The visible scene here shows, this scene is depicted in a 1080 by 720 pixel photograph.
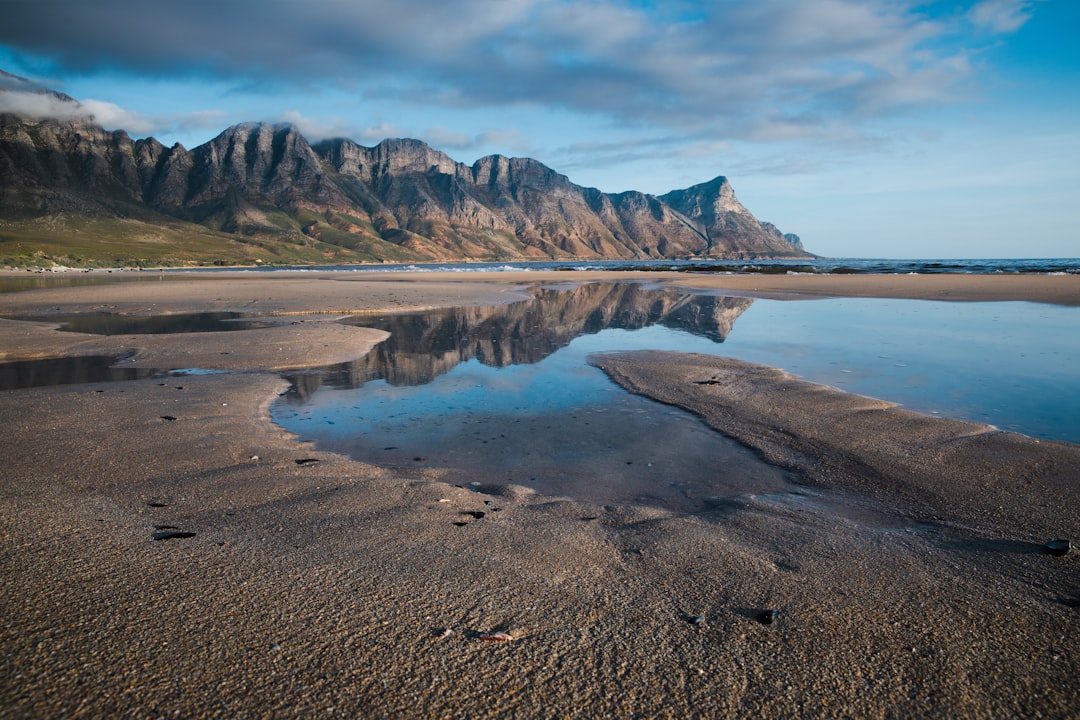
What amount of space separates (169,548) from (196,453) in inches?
146

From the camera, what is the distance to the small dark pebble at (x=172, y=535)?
5.63 metres

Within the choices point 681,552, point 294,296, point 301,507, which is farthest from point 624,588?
→ point 294,296

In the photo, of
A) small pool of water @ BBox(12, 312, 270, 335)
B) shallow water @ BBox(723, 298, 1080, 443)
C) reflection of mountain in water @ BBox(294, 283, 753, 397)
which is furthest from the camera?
small pool of water @ BBox(12, 312, 270, 335)

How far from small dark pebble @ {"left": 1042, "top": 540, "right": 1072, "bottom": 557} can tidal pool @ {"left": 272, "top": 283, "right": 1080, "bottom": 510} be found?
2.85 m

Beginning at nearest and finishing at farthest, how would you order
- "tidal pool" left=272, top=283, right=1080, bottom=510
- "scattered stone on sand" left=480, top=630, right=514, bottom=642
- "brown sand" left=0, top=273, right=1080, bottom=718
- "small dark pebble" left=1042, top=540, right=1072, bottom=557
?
"brown sand" left=0, top=273, right=1080, bottom=718 → "scattered stone on sand" left=480, top=630, right=514, bottom=642 → "small dark pebble" left=1042, top=540, right=1072, bottom=557 → "tidal pool" left=272, top=283, right=1080, bottom=510

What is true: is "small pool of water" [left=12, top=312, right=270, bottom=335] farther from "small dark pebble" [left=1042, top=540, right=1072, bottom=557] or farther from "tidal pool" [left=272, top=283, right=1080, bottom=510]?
"small dark pebble" [left=1042, top=540, right=1072, bottom=557]

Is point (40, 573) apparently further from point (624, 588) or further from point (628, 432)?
point (628, 432)

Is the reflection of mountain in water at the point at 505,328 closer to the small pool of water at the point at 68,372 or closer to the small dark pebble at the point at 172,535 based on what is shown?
the small pool of water at the point at 68,372

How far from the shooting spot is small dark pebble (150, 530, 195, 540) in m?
5.63

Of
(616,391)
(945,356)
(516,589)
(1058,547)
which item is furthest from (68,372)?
(945,356)

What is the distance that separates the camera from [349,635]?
4004 millimetres

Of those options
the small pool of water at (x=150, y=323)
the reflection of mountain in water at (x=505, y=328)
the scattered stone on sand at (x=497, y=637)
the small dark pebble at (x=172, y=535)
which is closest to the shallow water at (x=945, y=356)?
the reflection of mountain in water at (x=505, y=328)

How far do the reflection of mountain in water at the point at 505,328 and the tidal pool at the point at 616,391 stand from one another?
0.44 feet

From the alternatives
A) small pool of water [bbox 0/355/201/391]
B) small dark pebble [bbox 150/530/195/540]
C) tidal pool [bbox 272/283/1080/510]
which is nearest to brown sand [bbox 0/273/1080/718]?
small dark pebble [bbox 150/530/195/540]
